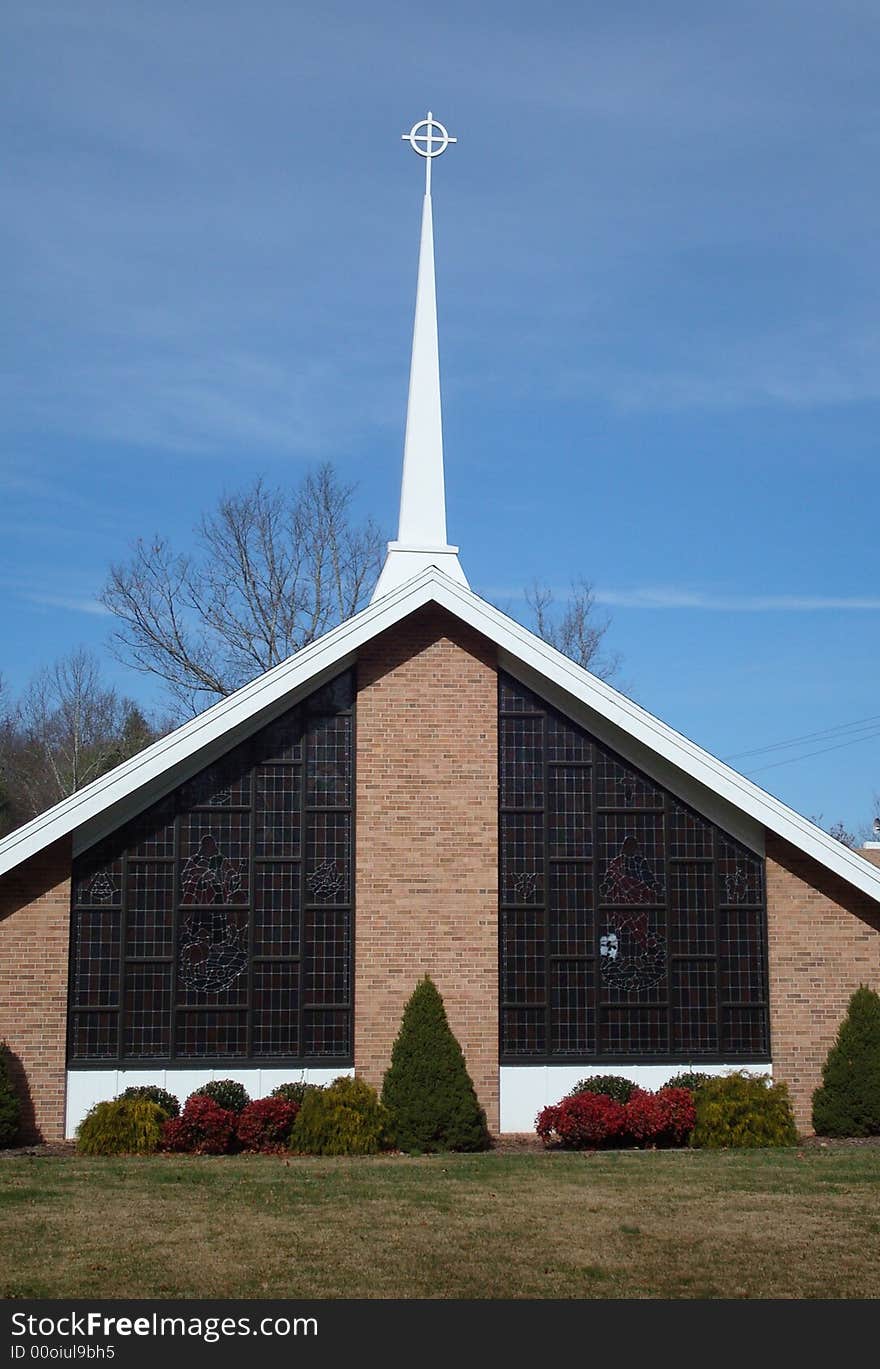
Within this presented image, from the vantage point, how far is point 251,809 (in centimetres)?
1730

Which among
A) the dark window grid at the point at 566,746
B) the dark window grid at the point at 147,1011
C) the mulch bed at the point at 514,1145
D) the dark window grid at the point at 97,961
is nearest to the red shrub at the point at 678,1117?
the mulch bed at the point at 514,1145

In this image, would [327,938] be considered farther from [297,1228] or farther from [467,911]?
[297,1228]

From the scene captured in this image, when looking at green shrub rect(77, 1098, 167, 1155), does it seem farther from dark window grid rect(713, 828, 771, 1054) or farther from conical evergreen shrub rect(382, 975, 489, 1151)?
dark window grid rect(713, 828, 771, 1054)

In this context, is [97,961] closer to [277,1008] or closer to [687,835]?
[277,1008]

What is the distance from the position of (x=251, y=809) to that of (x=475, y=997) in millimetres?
3655

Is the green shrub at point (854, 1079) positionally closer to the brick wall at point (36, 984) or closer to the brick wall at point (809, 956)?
the brick wall at point (809, 956)

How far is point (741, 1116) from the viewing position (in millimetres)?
15930

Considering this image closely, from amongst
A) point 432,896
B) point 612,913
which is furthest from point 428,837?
point 612,913

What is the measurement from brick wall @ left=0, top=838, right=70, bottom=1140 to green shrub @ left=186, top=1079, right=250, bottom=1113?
1708mm

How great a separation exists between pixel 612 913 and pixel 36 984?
7.15 metres

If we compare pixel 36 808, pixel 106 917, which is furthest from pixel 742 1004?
pixel 36 808

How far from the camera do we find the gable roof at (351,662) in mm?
16391

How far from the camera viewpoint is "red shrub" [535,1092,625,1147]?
15.7 metres

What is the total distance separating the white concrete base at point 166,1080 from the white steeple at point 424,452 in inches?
249
